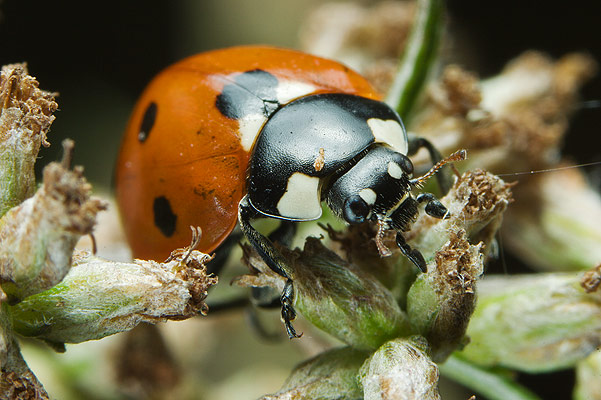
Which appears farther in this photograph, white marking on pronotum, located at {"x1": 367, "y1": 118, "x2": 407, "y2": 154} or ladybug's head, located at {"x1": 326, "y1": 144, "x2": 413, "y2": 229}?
white marking on pronotum, located at {"x1": 367, "y1": 118, "x2": 407, "y2": 154}

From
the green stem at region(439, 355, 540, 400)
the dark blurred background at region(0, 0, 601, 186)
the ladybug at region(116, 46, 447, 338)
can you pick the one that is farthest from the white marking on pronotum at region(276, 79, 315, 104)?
the dark blurred background at region(0, 0, 601, 186)

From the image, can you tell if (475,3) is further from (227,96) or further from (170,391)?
(170,391)

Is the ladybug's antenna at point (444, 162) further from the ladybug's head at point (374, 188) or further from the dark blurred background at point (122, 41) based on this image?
the dark blurred background at point (122, 41)

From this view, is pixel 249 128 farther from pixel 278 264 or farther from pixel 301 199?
pixel 278 264

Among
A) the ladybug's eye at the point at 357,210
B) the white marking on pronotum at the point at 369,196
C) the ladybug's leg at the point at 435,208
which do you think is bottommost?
the ladybug's eye at the point at 357,210

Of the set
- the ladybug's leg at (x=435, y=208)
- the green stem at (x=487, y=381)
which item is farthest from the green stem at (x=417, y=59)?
the green stem at (x=487, y=381)

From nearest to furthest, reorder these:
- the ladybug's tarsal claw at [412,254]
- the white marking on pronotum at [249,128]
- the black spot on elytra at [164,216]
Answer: the ladybug's tarsal claw at [412,254], the white marking on pronotum at [249,128], the black spot on elytra at [164,216]

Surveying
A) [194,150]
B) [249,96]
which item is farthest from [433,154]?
[194,150]

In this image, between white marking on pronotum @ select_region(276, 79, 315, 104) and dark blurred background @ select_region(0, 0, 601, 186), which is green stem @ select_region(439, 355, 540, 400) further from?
dark blurred background @ select_region(0, 0, 601, 186)
